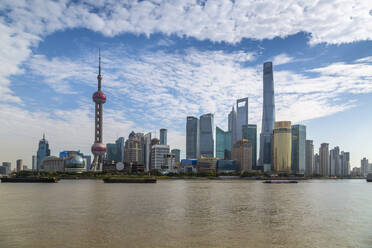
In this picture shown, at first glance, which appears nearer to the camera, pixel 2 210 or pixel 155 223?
pixel 155 223

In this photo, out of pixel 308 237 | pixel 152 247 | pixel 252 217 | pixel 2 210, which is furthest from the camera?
pixel 2 210

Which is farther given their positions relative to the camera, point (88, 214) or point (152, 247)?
point (88, 214)

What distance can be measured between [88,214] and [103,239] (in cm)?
2006

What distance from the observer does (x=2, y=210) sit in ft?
202

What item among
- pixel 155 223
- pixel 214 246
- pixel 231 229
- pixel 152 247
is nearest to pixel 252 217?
pixel 231 229

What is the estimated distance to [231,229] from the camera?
4438 cm

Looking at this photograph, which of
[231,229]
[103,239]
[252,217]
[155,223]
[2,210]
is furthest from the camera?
[2,210]

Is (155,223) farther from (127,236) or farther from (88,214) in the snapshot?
(88,214)

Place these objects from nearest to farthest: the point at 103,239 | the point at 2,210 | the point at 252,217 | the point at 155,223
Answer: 1. the point at 103,239
2. the point at 155,223
3. the point at 252,217
4. the point at 2,210

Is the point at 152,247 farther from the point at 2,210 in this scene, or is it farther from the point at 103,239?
the point at 2,210

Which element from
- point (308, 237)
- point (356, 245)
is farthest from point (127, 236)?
point (356, 245)

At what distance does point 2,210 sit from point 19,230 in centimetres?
2306

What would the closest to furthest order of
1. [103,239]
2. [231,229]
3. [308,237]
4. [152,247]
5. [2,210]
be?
[152,247] < [103,239] < [308,237] < [231,229] < [2,210]

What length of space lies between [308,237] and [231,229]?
9680 mm
